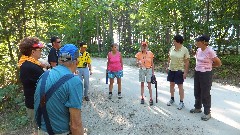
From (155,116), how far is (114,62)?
2.14 meters

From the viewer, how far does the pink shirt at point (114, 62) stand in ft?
27.9

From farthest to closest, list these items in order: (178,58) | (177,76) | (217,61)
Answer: (177,76) → (178,58) → (217,61)

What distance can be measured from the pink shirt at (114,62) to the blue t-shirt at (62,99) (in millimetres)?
5619

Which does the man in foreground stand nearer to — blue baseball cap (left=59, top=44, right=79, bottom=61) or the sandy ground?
blue baseball cap (left=59, top=44, right=79, bottom=61)

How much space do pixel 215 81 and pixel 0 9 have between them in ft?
28.6

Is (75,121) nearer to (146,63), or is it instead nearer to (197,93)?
(197,93)

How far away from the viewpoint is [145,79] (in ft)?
27.3

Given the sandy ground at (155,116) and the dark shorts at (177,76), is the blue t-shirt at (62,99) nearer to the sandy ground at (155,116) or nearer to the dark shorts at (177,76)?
the sandy ground at (155,116)

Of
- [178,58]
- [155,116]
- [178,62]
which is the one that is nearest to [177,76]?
[178,62]

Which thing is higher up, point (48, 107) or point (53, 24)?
point (53, 24)

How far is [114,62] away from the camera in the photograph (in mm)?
8516

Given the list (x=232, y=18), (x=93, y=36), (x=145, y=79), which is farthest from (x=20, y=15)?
(x=93, y=36)

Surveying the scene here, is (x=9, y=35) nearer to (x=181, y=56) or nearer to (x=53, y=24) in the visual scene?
(x=53, y=24)

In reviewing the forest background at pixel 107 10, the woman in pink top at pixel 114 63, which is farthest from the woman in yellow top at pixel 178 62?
the forest background at pixel 107 10
